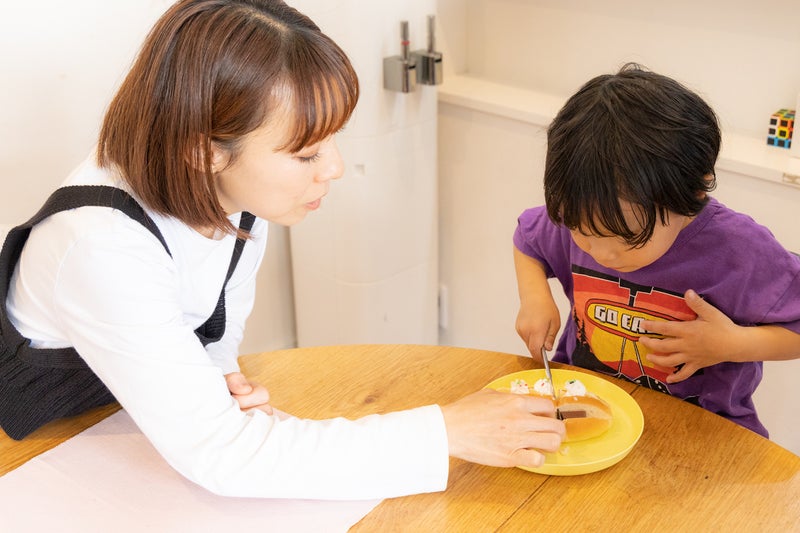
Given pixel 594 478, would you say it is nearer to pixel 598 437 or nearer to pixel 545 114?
pixel 598 437

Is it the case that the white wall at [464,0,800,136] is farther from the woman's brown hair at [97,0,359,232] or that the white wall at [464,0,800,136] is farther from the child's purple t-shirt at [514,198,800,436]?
the woman's brown hair at [97,0,359,232]

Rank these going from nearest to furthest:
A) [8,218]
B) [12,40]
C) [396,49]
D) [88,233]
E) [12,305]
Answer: [88,233], [12,305], [12,40], [8,218], [396,49]

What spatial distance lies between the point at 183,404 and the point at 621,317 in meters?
0.68

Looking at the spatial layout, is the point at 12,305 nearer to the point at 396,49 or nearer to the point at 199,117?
the point at 199,117

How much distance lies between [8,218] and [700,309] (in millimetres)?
1351

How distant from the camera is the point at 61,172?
1.86m

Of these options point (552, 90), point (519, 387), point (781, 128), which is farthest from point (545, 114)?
point (519, 387)

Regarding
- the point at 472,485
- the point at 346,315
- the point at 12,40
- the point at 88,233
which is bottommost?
the point at 346,315

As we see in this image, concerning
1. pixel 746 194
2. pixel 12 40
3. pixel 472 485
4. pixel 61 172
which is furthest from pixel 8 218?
pixel 746 194

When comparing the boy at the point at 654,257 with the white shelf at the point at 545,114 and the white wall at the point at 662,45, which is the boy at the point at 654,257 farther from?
the white wall at the point at 662,45

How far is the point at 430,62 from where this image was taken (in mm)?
1982

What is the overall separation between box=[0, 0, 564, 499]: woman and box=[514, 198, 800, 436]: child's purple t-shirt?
1.10ft

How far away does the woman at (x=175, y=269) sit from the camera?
0.97 metres

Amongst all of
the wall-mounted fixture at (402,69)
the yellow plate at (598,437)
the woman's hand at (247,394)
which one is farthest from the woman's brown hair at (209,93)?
the wall-mounted fixture at (402,69)
